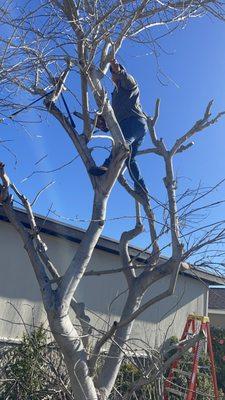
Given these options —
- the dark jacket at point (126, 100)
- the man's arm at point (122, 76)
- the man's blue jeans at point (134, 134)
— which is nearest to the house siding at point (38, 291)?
the man's blue jeans at point (134, 134)

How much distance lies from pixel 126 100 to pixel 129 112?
14cm

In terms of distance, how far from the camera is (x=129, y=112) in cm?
Result: 509

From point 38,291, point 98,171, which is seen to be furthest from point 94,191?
point 38,291

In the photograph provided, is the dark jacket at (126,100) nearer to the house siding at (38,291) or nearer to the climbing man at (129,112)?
the climbing man at (129,112)

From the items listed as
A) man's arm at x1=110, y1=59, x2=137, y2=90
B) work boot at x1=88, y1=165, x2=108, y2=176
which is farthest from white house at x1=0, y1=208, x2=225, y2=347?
work boot at x1=88, y1=165, x2=108, y2=176

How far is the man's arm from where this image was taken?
4.75 metres

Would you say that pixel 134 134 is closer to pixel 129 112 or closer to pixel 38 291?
pixel 129 112

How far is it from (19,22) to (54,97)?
0.65 m

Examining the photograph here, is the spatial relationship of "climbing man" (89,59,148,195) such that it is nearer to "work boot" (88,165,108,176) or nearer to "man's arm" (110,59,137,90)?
"man's arm" (110,59,137,90)

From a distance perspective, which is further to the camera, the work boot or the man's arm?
the man's arm

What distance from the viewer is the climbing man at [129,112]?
193 inches

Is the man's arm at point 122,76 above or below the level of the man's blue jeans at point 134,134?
above

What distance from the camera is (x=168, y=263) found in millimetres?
4152

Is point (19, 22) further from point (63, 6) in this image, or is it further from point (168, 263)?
point (168, 263)
